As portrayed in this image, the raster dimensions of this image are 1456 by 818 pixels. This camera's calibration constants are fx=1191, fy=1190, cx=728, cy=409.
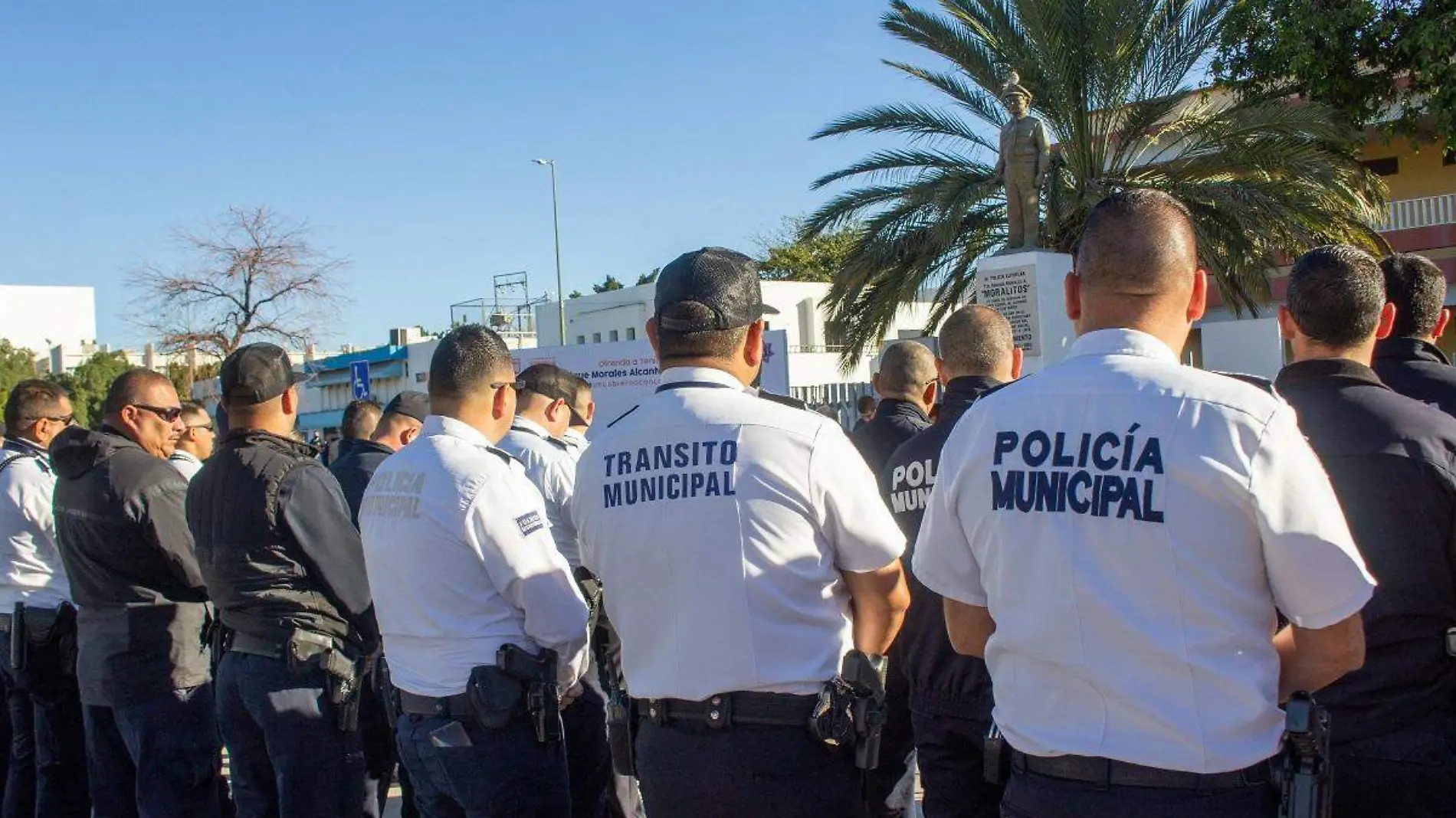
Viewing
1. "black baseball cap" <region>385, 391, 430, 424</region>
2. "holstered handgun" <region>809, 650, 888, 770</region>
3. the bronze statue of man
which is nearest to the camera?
"holstered handgun" <region>809, 650, 888, 770</region>

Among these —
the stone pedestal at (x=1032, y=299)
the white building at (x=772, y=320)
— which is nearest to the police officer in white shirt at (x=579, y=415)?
the stone pedestal at (x=1032, y=299)

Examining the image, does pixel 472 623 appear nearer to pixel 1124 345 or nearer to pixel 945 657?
pixel 945 657

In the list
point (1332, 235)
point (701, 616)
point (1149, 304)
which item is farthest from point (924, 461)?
point (1332, 235)

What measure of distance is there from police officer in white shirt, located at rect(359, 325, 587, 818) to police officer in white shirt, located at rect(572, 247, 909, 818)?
1.86ft

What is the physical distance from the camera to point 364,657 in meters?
4.01

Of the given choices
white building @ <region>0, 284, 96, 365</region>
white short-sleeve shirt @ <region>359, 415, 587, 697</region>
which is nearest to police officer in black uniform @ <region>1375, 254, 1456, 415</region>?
white short-sleeve shirt @ <region>359, 415, 587, 697</region>

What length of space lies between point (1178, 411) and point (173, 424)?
14.2 feet

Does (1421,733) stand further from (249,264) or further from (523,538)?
(249,264)

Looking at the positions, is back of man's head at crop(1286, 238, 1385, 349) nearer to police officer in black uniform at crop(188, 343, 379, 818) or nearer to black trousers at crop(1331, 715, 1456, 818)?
black trousers at crop(1331, 715, 1456, 818)

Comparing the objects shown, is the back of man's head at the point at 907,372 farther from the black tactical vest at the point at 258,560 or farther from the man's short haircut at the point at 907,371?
the black tactical vest at the point at 258,560

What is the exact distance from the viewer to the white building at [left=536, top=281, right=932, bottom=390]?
30.7 meters

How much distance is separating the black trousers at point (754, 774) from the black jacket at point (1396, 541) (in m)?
1.13

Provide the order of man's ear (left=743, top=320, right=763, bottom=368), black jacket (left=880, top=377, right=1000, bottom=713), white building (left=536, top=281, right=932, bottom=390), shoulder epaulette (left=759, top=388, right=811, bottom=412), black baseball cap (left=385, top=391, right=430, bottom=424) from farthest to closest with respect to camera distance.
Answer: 1. white building (left=536, top=281, right=932, bottom=390)
2. black baseball cap (left=385, top=391, right=430, bottom=424)
3. black jacket (left=880, top=377, right=1000, bottom=713)
4. man's ear (left=743, top=320, right=763, bottom=368)
5. shoulder epaulette (left=759, top=388, right=811, bottom=412)

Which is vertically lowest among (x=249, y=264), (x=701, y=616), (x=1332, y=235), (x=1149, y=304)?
(x=701, y=616)
